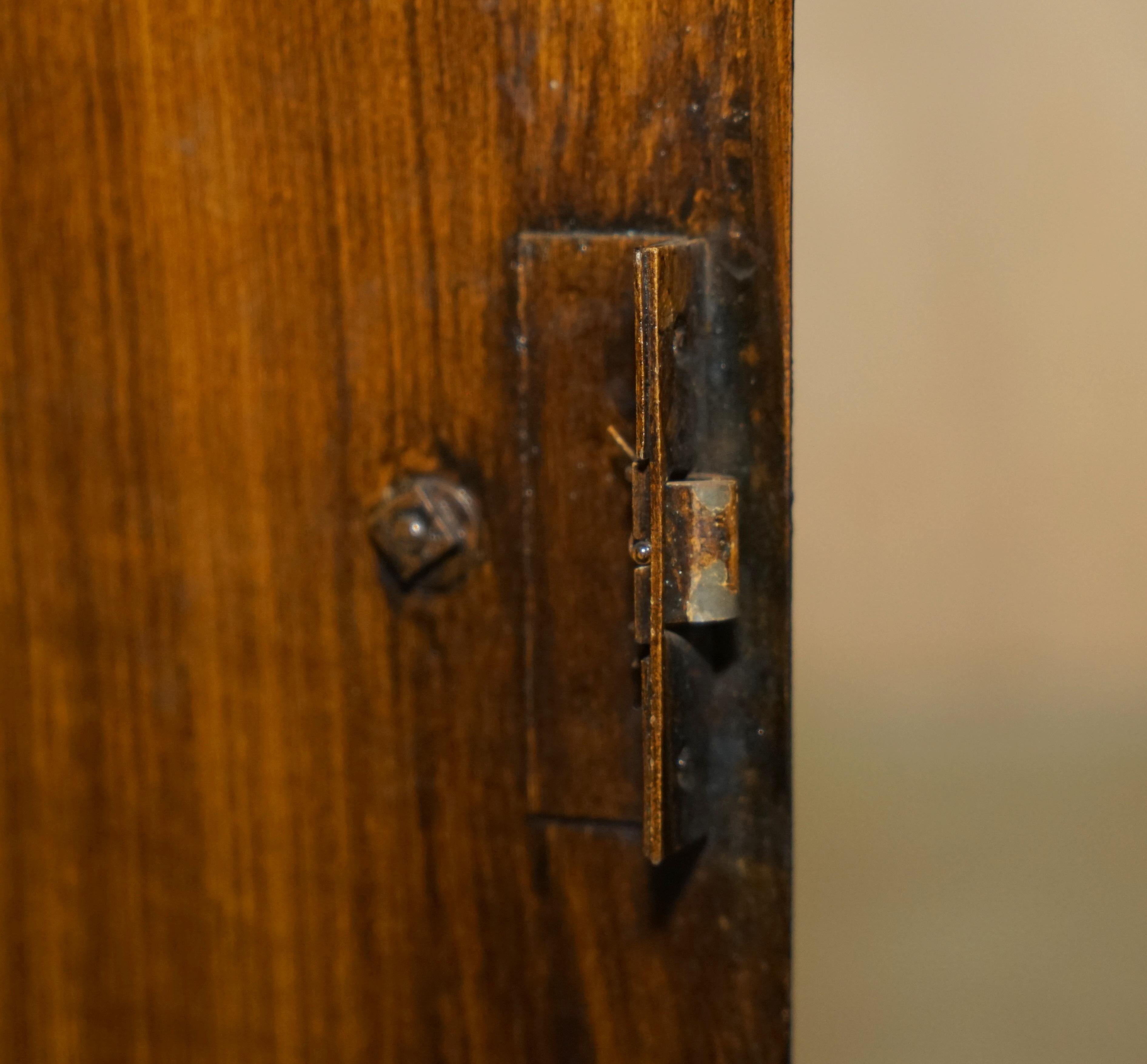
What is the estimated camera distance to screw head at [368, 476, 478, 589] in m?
0.49

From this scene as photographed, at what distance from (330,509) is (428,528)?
0.04 meters

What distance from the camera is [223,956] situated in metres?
0.55

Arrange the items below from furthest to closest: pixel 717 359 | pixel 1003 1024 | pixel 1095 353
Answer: pixel 1003 1024 → pixel 1095 353 → pixel 717 359

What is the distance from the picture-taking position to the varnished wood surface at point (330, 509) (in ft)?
1.53

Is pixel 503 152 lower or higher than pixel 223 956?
higher

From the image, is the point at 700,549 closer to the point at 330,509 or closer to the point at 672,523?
the point at 672,523

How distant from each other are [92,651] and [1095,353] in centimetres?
47

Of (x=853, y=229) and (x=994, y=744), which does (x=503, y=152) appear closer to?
(x=853, y=229)

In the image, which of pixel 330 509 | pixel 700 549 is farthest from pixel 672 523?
pixel 330 509

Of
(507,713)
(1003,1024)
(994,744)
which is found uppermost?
(507,713)

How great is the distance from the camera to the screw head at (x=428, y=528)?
1.62 ft

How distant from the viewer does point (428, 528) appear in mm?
495

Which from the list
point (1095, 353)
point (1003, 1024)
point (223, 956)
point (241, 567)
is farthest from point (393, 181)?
point (1003, 1024)

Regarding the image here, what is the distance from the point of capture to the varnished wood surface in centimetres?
47
